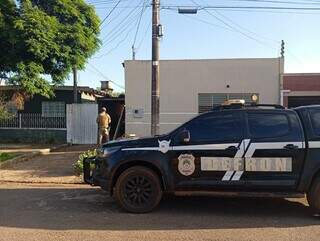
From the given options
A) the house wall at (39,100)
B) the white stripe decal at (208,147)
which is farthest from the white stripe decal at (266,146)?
the house wall at (39,100)

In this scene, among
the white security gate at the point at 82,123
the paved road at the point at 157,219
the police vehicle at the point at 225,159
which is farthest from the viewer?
the white security gate at the point at 82,123

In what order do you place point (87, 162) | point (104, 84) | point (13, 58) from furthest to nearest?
point (104, 84), point (13, 58), point (87, 162)

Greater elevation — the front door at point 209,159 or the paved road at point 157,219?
the front door at point 209,159

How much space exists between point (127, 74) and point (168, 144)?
14077 millimetres

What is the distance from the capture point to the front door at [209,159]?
29.9 feet

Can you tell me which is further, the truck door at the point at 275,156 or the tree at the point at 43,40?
the tree at the point at 43,40

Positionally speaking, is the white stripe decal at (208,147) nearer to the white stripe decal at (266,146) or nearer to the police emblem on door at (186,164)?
the police emblem on door at (186,164)

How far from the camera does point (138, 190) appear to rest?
930 cm

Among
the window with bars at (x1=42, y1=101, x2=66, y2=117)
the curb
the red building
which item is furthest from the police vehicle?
the red building

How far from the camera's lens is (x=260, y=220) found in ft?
28.8

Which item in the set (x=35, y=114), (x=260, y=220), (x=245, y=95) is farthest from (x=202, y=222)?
(x=35, y=114)

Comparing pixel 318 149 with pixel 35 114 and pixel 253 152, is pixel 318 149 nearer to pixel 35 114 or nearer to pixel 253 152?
pixel 253 152

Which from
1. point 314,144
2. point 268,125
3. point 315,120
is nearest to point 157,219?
point 268,125

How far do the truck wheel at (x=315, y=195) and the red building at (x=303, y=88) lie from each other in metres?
24.1
